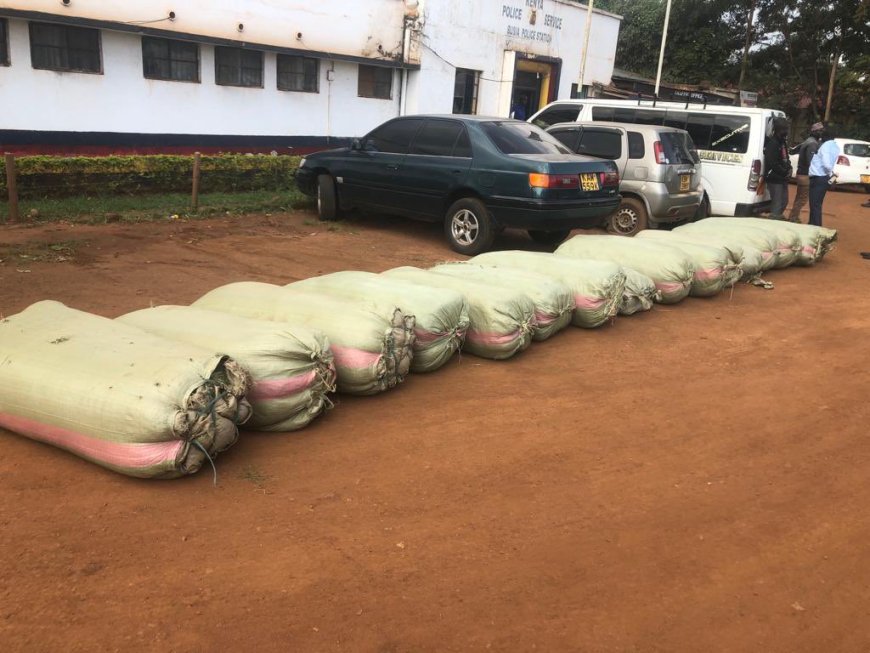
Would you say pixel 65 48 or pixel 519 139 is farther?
pixel 65 48

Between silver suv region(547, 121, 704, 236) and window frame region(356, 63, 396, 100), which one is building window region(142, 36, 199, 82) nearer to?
window frame region(356, 63, 396, 100)

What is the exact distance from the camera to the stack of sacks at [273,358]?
3.82 meters

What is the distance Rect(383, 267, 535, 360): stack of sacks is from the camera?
5137 mm

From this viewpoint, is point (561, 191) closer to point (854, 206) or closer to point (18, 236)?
point (18, 236)

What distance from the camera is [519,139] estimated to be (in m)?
8.70

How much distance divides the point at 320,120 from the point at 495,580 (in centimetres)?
1578

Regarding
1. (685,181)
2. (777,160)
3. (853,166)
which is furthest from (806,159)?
(853,166)

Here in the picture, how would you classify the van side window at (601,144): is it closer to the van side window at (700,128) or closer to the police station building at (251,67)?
the van side window at (700,128)

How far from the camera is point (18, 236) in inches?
329

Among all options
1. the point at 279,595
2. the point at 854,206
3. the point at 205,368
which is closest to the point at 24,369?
the point at 205,368

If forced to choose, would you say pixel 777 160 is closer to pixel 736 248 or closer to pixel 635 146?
pixel 635 146

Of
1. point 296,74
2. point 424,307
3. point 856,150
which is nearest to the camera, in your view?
point 424,307

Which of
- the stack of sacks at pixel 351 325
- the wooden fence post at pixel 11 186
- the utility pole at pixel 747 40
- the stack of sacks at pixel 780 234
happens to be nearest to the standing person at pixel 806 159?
the stack of sacks at pixel 780 234

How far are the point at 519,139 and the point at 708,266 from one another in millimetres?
2778
